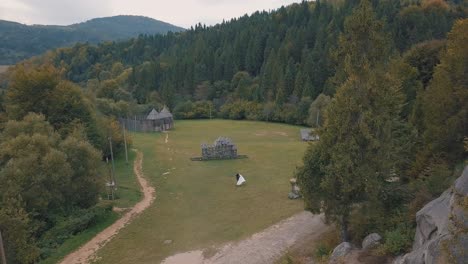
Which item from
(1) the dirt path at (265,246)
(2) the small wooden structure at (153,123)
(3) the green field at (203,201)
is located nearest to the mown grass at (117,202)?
(3) the green field at (203,201)

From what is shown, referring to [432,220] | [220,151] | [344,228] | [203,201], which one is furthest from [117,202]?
[432,220]

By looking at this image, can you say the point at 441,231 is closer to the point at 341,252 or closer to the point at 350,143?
the point at 341,252

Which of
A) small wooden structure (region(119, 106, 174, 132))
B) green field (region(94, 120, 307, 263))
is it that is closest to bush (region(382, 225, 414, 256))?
green field (region(94, 120, 307, 263))

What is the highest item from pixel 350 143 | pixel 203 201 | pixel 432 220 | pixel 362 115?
pixel 362 115

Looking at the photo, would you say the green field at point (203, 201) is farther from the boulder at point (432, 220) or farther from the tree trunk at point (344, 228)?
the boulder at point (432, 220)

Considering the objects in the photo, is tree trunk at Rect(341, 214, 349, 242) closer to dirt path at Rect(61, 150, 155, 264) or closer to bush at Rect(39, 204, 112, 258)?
dirt path at Rect(61, 150, 155, 264)

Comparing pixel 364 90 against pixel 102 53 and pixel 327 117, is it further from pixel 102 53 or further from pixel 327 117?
pixel 102 53
